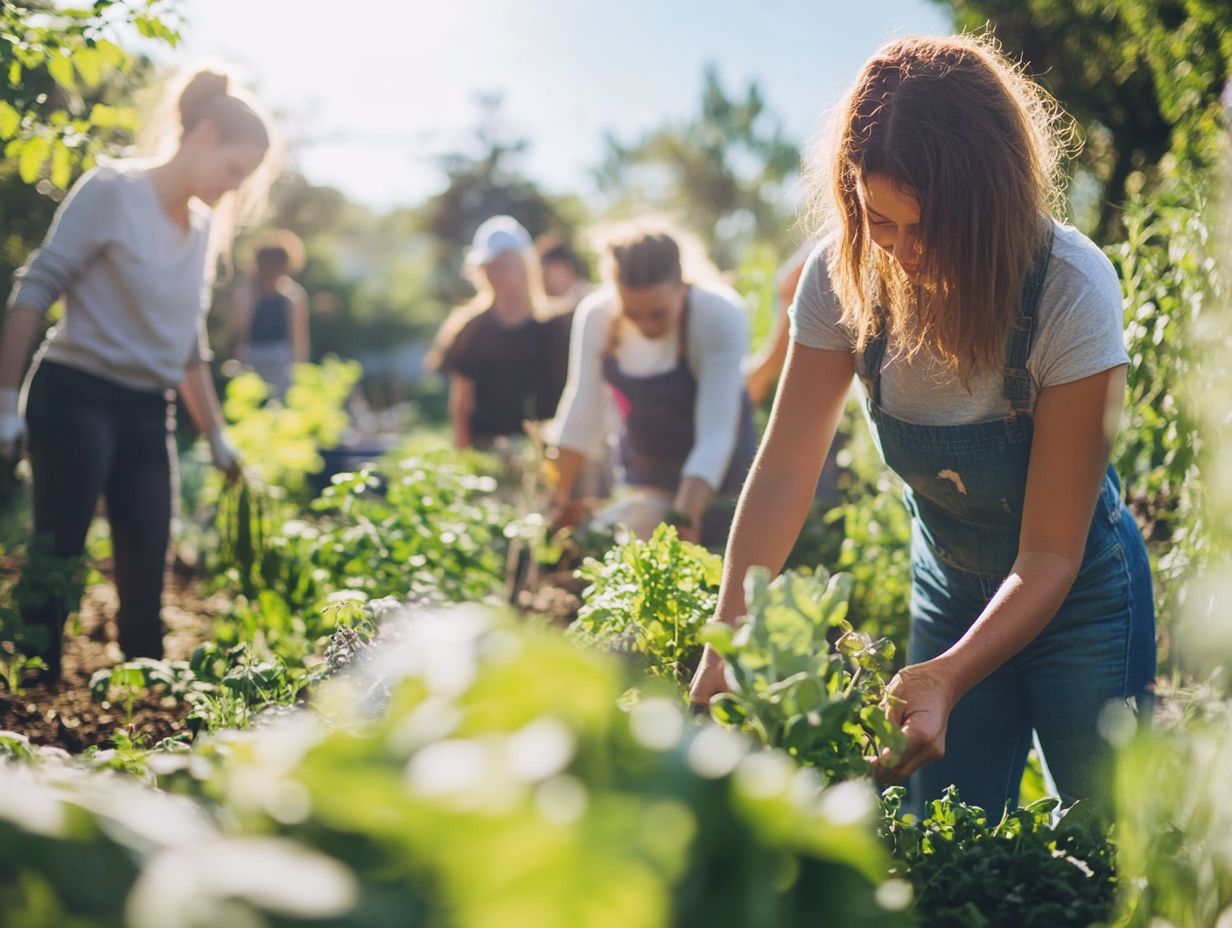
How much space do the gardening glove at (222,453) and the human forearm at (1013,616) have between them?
85.5 inches

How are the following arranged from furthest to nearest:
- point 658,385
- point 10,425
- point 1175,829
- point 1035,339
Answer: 1. point 658,385
2. point 10,425
3. point 1035,339
4. point 1175,829

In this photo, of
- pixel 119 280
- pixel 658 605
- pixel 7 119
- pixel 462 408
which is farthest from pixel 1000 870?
pixel 462 408

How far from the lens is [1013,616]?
1.41 meters

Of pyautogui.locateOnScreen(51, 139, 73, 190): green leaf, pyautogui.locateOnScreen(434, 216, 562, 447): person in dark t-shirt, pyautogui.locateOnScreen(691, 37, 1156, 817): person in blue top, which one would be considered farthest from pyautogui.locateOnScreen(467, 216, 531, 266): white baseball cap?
pyautogui.locateOnScreen(691, 37, 1156, 817): person in blue top

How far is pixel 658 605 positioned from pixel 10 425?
1.95m

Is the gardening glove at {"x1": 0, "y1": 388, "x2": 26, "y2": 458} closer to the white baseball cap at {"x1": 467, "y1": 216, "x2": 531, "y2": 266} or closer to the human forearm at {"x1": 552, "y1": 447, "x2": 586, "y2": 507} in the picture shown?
the human forearm at {"x1": 552, "y1": 447, "x2": 586, "y2": 507}

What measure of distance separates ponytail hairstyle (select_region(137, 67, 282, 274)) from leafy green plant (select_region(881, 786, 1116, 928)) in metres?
2.47

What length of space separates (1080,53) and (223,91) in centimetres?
696

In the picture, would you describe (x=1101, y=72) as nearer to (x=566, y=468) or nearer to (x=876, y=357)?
(x=566, y=468)

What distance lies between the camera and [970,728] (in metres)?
1.92

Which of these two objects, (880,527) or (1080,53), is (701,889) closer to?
(880,527)

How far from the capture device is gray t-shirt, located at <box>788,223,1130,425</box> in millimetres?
1497

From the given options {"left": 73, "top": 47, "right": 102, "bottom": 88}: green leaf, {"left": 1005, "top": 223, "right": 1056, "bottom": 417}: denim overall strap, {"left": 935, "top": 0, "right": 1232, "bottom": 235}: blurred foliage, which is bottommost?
{"left": 1005, "top": 223, "right": 1056, "bottom": 417}: denim overall strap

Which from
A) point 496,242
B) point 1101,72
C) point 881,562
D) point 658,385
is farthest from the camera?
point 1101,72
